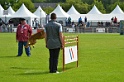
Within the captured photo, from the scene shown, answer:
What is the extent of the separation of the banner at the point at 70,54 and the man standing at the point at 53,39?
1.96 ft

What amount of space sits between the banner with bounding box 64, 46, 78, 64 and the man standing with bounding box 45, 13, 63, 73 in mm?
596

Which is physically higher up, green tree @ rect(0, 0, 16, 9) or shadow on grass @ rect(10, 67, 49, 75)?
green tree @ rect(0, 0, 16, 9)

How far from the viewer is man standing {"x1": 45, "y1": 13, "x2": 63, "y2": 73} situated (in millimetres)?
15883

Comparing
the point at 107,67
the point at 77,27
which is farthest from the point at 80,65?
the point at 77,27

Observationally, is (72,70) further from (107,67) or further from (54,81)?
(54,81)

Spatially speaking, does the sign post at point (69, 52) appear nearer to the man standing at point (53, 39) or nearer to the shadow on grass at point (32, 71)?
the man standing at point (53, 39)

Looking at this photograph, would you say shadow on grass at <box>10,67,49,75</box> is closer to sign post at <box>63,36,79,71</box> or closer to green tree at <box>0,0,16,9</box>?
sign post at <box>63,36,79,71</box>

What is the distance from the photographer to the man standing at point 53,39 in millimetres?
15883

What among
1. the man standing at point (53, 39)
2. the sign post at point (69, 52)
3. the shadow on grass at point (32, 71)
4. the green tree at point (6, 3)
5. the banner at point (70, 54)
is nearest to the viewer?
the man standing at point (53, 39)

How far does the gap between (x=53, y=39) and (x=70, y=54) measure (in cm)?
140

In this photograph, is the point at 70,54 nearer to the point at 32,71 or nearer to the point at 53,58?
the point at 53,58

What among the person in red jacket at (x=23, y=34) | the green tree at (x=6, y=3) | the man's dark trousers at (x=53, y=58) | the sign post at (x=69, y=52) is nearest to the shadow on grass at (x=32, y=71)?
the man's dark trousers at (x=53, y=58)

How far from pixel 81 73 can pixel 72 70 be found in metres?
1.00

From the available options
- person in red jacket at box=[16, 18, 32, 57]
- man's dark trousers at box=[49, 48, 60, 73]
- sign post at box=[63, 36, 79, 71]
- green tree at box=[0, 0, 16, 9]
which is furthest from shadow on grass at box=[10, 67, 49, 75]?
green tree at box=[0, 0, 16, 9]
